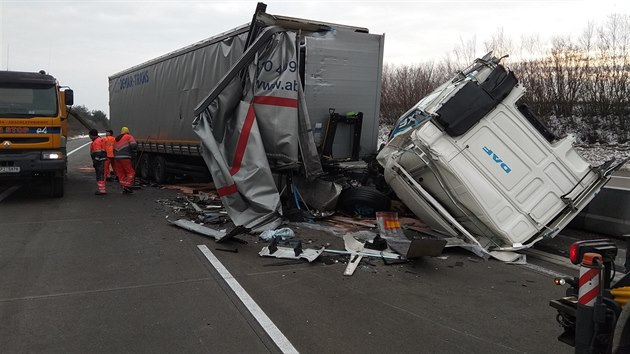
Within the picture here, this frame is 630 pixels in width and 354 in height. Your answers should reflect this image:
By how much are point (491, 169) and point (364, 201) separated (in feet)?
8.28

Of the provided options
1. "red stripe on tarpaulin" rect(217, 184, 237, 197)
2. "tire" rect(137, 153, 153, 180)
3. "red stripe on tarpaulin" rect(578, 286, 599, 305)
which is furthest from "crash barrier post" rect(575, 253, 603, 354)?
"tire" rect(137, 153, 153, 180)

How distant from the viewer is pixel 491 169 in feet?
21.2

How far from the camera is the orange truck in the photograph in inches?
390

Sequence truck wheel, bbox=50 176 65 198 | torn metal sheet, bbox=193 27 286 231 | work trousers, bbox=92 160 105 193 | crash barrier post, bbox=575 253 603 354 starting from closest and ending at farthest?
crash barrier post, bbox=575 253 603 354, torn metal sheet, bbox=193 27 286 231, truck wheel, bbox=50 176 65 198, work trousers, bbox=92 160 105 193

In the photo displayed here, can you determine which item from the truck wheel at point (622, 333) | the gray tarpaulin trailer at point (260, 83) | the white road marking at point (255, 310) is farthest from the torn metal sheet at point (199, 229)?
the truck wheel at point (622, 333)

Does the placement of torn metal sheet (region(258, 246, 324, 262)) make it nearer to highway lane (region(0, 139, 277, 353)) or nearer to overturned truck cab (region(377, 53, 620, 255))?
highway lane (region(0, 139, 277, 353))

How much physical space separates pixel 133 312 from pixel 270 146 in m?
4.54

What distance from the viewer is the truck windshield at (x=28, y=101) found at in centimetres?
1000

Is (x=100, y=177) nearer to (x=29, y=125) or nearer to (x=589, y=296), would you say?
(x=29, y=125)

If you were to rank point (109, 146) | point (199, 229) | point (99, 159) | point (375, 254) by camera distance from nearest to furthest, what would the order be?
point (375, 254) → point (199, 229) → point (99, 159) → point (109, 146)

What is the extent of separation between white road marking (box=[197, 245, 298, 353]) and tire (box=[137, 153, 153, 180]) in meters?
9.58

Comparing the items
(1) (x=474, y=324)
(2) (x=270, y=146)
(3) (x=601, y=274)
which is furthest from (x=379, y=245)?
(3) (x=601, y=274)

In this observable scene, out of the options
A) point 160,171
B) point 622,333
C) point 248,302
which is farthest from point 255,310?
point 160,171

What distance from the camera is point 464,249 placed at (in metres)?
6.52
